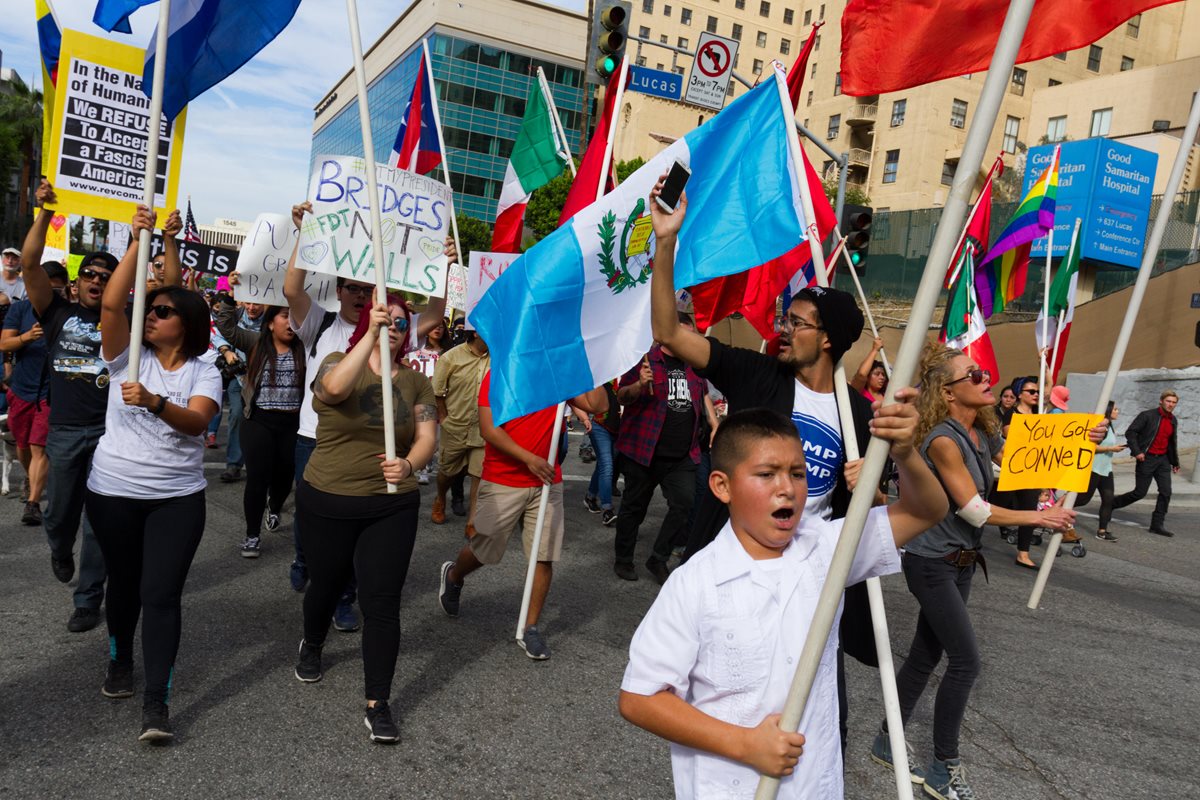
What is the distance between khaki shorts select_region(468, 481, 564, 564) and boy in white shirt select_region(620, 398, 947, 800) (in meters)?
3.30

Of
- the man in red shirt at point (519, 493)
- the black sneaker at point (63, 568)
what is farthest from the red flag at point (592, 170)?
the black sneaker at point (63, 568)

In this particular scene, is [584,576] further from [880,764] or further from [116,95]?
[116,95]

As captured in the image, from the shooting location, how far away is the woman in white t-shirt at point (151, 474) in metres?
3.93

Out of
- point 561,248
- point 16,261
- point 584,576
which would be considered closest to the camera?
point 561,248

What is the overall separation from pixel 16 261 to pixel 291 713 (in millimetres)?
8193

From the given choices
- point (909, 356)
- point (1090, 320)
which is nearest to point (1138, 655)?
point (909, 356)

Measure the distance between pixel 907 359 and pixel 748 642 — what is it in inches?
29.1

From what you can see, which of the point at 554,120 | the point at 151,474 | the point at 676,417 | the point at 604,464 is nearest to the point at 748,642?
the point at 151,474

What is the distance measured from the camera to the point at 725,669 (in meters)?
2.15

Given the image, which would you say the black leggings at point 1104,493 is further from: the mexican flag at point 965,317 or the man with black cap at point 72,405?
the man with black cap at point 72,405

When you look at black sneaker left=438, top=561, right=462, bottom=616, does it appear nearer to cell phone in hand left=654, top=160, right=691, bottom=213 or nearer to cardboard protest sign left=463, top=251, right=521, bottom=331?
cardboard protest sign left=463, top=251, right=521, bottom=331

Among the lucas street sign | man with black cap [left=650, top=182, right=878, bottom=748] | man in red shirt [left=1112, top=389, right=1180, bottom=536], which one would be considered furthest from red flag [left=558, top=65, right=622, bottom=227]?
man in red shirt [left=1112, top=389, right=1180, bottom=536]

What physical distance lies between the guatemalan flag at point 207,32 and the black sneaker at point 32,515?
4010mm

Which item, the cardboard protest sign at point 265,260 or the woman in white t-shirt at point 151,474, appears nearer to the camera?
the woman in white t-shirt at point 151,474
